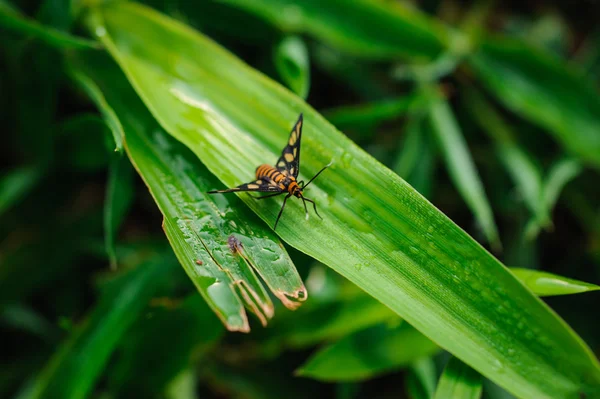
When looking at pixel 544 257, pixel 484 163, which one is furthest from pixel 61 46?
pixel 544 257

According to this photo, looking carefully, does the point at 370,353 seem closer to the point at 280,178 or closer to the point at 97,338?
the point at 280,178

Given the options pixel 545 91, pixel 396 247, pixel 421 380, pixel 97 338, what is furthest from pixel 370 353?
pixel 545 91

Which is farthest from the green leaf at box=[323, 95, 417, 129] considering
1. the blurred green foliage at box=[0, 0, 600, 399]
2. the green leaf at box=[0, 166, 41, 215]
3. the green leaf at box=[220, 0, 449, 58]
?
the green leaf at box=[0, 166, 41, 215]

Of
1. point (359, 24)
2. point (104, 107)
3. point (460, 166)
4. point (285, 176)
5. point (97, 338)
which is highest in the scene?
point (359, 24)

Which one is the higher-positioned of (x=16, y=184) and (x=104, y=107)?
(x=104, y=107)

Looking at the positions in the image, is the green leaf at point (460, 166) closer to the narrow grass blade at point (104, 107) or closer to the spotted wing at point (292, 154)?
the spotted wing at point (292, 154)

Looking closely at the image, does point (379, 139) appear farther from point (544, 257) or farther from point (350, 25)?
point (544, 257)
